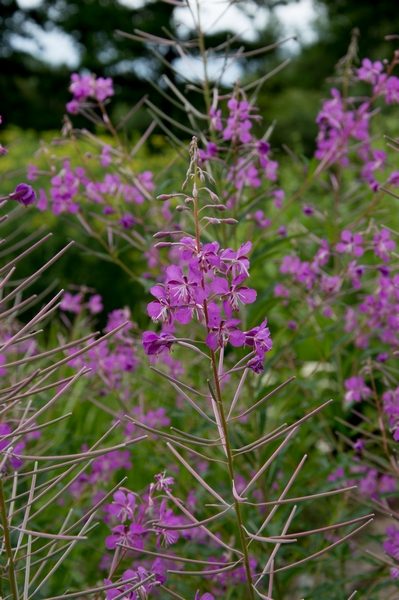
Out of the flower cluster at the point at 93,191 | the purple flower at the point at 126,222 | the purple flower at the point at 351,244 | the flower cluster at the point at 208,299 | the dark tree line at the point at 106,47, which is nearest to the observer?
the flower cluster at the point at 208,299

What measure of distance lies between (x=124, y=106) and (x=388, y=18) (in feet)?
26.0

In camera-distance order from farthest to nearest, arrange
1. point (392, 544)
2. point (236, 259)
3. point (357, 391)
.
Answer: point (357, 391)
point (392, 544)
point (236, 259)

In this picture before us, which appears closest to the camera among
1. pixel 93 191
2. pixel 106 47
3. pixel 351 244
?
pixel 351 244

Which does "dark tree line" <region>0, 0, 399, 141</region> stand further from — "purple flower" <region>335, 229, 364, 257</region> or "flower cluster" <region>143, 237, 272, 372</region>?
"flower cluster" <region>143, 237, 272, 372</region>

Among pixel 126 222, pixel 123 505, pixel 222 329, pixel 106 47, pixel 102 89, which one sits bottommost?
pixel 106 47

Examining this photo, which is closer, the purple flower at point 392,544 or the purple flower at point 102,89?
the purple flower at point 392,544

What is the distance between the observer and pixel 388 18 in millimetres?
22516

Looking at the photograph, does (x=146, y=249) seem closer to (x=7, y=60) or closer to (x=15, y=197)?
(x=15, y=197)

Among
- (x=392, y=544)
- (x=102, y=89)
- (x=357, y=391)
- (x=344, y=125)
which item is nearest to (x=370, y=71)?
(x=344, y=125)

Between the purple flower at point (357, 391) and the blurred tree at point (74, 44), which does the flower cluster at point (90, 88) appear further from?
the blurred tree at point (74, 44)

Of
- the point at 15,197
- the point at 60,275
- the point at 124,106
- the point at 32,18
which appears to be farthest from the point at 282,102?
the point at 15,197

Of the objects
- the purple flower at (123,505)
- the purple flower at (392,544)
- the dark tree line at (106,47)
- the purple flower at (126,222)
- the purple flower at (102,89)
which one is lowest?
the dark tree line at (106,47)

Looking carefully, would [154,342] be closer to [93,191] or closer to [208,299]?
[208,299]

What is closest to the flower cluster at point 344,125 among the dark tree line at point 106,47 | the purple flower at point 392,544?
the purple flower at point 392,544
